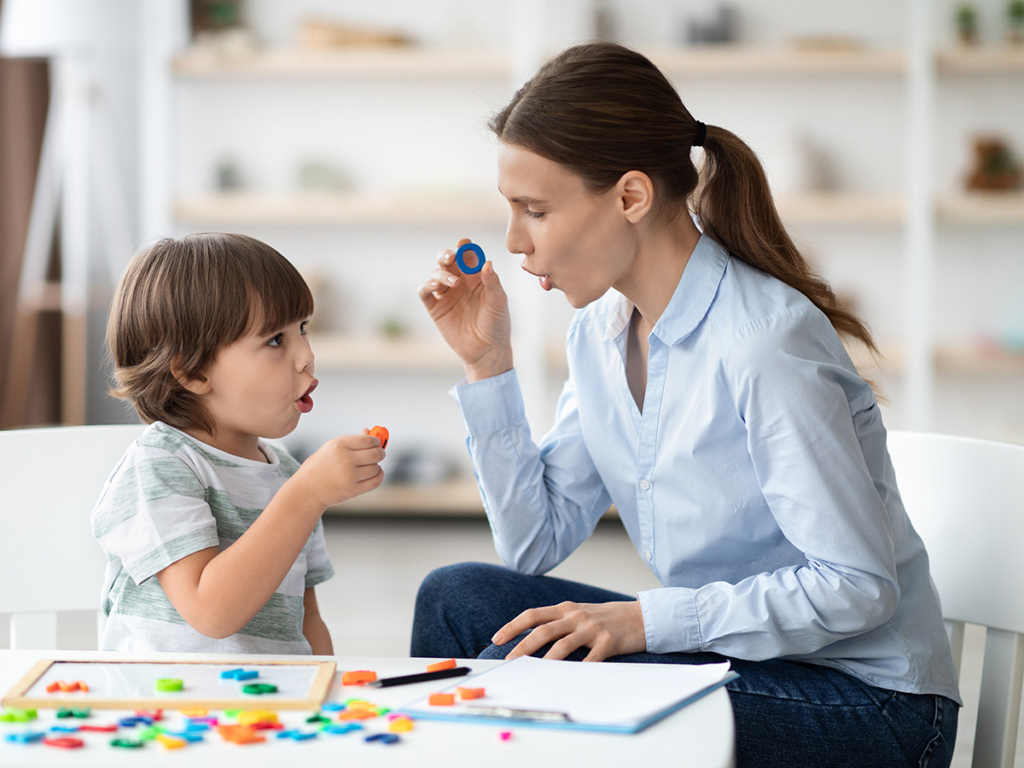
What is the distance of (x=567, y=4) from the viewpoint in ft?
12.4

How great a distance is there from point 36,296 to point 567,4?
2.27 meters

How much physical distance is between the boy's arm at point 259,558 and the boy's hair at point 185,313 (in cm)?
23

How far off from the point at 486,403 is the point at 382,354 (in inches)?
97.9

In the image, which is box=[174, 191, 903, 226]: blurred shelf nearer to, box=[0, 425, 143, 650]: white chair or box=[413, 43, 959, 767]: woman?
box=[413, 43, 959, 767]: woman

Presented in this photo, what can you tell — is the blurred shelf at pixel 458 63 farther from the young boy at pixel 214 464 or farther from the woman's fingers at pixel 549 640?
the woman's fingers at pixel 549 640

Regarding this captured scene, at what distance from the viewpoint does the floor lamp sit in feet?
12.6

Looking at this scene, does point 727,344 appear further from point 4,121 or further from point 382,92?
point 4,121

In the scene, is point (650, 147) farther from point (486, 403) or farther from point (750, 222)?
point (486, 403)

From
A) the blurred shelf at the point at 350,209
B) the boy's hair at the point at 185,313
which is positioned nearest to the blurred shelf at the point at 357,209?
the blurred shelf at the point at 350,209

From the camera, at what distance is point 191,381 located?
3.88 feet

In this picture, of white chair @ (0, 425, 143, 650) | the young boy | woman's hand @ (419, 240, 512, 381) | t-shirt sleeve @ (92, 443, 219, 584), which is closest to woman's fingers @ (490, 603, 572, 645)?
the young boy

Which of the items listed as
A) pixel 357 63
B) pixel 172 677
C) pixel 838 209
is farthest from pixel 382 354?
pixel 172 677

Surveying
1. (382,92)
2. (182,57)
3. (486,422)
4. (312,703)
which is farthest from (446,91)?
(312,703)

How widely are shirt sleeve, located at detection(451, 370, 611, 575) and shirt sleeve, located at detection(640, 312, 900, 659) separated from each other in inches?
13.2
